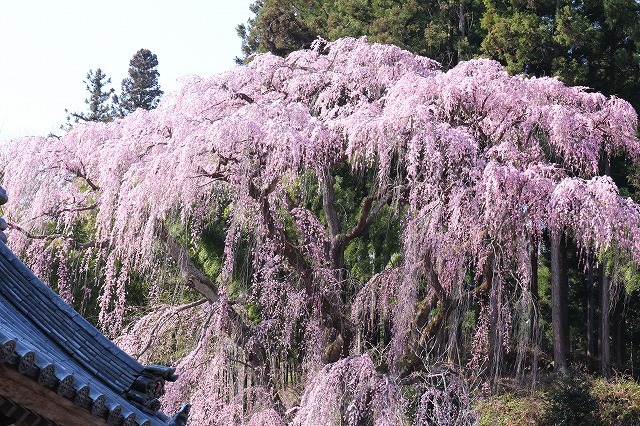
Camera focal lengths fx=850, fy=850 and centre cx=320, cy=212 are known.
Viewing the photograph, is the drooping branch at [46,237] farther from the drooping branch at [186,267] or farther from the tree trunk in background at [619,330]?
the tree trunk in background at [619,330]

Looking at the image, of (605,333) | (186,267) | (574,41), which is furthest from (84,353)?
(574,41)

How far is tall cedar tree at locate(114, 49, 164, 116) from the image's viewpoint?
2638 cm

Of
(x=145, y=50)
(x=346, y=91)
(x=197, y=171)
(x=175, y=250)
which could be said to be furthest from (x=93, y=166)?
(x=145, y=50)

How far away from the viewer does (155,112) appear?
8.98 meters

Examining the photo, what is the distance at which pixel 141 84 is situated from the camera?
26.5 meters

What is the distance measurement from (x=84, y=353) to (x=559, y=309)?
1200 centimetres

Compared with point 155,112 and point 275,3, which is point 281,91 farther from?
point 275,3

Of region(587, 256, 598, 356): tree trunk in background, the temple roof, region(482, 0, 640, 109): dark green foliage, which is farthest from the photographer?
region(587, 256, 598, 356): tree trunk in background

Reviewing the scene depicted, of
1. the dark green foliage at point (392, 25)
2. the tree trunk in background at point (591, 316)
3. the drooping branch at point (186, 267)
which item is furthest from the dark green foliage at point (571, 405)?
the dark green foliage at point (392, 25)

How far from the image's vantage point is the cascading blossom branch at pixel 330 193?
7422mm

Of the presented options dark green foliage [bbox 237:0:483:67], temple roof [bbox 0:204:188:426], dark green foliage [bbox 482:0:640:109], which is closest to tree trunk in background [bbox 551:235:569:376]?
dark green foliage [bbox 482:0:640:109]

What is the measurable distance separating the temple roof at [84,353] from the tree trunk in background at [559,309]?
37.1 ft

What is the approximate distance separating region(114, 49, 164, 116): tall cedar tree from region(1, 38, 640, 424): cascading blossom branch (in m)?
17.3

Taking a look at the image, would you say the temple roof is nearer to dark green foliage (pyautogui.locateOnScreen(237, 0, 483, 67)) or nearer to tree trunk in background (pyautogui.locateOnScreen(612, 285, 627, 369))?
dark green foliage (pyautogui.locateOnScreen(237, 0, 483, 67))
